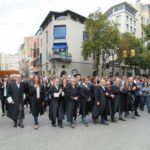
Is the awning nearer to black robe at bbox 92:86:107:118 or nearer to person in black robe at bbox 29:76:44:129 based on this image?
black robe at bbox 92:86:107:118

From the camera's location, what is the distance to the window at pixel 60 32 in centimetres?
4738

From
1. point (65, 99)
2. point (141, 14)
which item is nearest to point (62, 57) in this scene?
point (65, 99)

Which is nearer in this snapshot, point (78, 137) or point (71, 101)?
point (78, 137)

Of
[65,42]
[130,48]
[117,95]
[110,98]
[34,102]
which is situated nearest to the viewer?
[34,102]

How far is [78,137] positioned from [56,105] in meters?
2.27

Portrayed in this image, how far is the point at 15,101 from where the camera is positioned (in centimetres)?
1039

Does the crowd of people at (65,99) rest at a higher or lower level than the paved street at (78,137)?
higher

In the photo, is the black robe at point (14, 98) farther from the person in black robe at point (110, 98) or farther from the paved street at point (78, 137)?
the person in black robe at point (110, 98)

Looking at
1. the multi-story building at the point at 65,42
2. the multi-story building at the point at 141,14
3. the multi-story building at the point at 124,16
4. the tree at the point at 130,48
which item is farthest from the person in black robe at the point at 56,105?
the multi-story building at the point at 141,14

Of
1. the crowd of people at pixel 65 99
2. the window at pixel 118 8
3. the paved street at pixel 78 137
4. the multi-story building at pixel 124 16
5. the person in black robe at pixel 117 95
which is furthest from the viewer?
the window at pixel 118 8

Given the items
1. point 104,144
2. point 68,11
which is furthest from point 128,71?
point 104,144

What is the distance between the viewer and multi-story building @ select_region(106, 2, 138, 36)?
220 feet

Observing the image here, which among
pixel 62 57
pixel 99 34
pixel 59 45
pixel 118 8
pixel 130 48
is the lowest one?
pixel 62 57

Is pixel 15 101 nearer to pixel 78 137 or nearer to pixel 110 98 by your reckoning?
pixel 78 137
